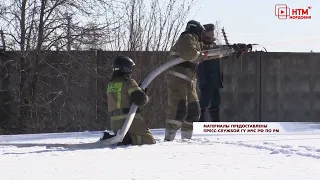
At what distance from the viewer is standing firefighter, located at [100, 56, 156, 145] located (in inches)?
229

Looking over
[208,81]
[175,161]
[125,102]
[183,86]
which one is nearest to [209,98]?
[208,81]

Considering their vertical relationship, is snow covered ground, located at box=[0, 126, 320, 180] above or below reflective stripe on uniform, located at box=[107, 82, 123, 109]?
below

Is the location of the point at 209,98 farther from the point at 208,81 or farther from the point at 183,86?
the point at 183,86

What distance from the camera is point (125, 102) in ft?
19.2

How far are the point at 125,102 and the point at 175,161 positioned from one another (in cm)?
151

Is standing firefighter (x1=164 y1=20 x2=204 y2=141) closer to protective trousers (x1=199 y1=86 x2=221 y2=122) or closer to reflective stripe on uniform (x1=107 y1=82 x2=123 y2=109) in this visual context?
reflective stripe on uniform (x1=107 y1=82 x2=123 y2=109)

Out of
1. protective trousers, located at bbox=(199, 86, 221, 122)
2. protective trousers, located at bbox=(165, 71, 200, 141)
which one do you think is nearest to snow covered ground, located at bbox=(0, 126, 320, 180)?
protective trousers, located at bbox=(165, 71, 200, 141)

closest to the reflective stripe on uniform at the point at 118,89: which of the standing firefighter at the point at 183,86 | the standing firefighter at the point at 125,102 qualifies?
the standing firefighter at the point at 125,102

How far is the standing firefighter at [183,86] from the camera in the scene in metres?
6.11

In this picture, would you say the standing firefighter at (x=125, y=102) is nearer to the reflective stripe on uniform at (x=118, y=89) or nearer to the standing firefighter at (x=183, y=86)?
the reflective stripe on uniform at (x=118, y=89)

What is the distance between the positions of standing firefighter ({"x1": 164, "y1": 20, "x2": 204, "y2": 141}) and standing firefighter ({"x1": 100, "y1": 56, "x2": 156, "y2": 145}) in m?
0.43

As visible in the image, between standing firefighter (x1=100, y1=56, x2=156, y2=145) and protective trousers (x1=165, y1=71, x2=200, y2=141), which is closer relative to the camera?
standing firefighter (x1=100, y1=56, x2=156, y2=145)

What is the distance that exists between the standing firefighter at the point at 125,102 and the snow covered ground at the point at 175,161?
0.86 ft

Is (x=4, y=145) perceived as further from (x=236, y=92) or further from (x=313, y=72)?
(x=313, y=72)
